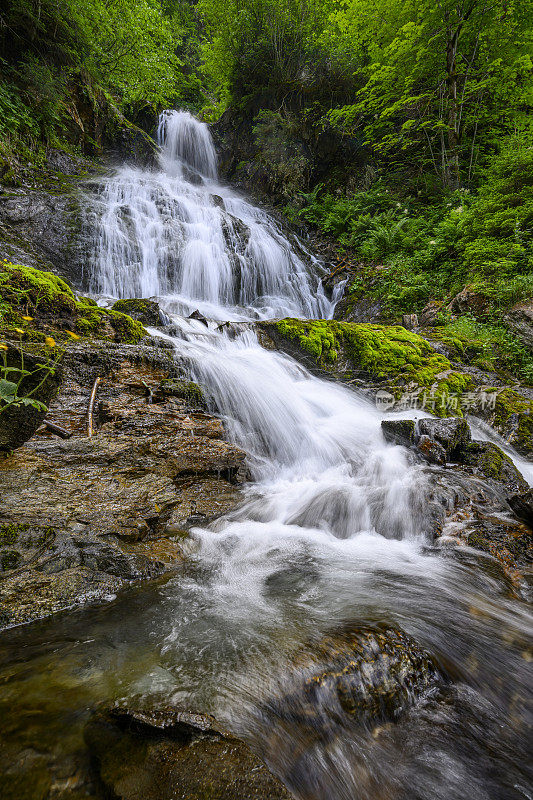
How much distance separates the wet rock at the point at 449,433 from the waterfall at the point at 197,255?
6.15 metres

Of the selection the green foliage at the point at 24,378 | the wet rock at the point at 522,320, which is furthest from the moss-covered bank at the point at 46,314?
the wet rock at the point at 522,320

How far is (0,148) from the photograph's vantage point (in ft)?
27.5

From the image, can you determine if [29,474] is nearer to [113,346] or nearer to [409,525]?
[113,346]

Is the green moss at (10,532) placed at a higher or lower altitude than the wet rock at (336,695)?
higher

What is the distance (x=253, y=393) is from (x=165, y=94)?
57.5 feet

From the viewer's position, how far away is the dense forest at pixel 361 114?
8.84m

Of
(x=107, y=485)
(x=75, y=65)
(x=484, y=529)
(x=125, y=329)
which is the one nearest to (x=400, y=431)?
(x=484, y=529)

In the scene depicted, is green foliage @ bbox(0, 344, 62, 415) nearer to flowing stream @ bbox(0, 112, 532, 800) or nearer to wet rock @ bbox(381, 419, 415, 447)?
flowing stream @ bbox(0, 112, 532, 800)

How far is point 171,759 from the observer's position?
3.51ft

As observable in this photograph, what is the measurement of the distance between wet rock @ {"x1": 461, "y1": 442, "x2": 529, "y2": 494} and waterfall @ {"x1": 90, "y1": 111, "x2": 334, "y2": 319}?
22.0 feet

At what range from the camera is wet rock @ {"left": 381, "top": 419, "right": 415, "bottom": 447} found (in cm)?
471

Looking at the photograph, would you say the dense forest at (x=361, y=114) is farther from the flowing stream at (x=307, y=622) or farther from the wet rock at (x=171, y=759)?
the wet rock at (x=171, y=759)

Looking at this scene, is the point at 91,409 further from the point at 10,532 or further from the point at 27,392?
the point at 10,532

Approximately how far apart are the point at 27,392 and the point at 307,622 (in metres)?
2.49
